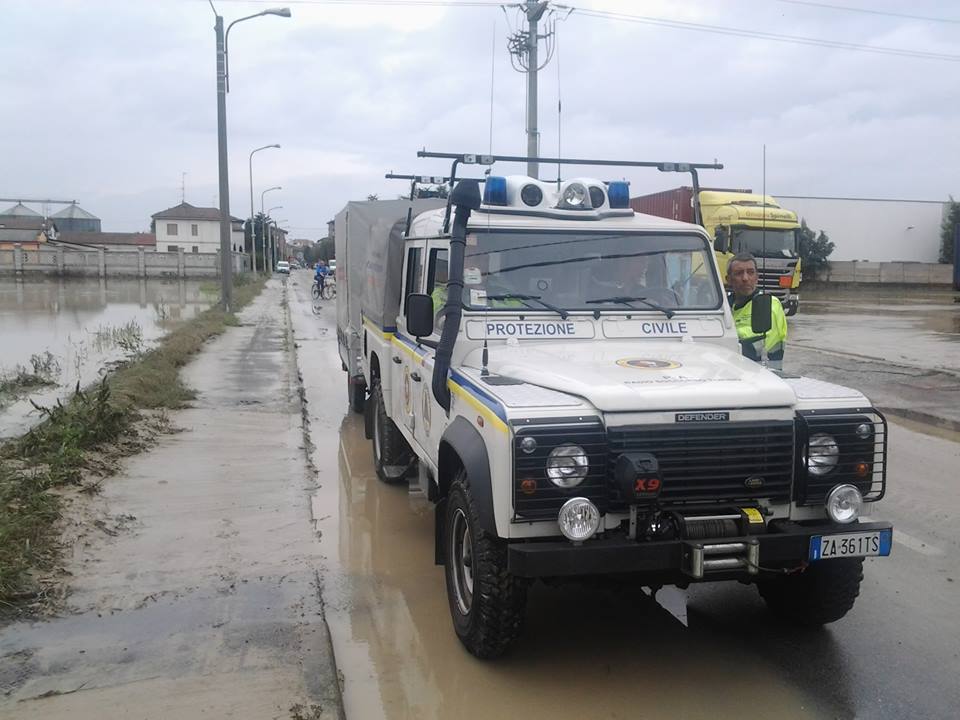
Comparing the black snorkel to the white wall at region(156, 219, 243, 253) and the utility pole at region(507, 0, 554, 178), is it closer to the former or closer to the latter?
the utility pole at region(507, 0, 554, 178)

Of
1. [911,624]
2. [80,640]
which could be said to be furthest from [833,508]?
[80,640]

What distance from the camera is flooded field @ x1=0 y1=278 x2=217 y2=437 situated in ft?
37.2

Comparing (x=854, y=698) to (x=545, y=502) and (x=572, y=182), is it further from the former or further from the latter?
(x=572, y=182)

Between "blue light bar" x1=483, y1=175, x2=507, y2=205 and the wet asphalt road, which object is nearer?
the wet asphalt road

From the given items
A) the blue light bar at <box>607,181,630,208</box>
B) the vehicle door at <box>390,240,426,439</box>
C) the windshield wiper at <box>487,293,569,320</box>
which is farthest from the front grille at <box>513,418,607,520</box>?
the blue light bar at <box>607,181,630,208</box>

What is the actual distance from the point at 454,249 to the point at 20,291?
127 feet

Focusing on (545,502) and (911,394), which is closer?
(545,502)

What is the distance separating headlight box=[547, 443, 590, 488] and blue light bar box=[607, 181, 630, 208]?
8.16ft

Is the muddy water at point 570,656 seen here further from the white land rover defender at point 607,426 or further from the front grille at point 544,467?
the front grille at point 544,467

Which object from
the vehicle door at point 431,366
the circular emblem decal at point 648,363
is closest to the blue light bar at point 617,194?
the vehicle door at point 431,366

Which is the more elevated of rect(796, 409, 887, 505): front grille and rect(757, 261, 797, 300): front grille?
rect(757, 261, 797, 300): front grille

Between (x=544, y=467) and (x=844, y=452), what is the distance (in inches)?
54.1

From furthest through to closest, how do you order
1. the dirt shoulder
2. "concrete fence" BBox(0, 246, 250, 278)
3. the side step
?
"concrete fence" BBox(0, 246, 250, 278)
the dirt shoulder
the side step

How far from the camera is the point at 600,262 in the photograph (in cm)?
514
